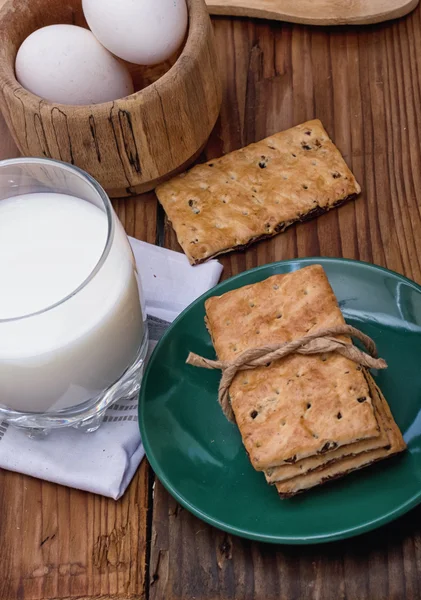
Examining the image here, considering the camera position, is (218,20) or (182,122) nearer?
(182,122)

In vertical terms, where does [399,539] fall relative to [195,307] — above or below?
below

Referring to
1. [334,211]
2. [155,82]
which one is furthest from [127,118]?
[334,211]

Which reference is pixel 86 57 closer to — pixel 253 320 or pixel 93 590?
pixel 253 320

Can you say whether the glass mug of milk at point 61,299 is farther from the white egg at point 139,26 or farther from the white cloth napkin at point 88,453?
the white egg at point 139,26

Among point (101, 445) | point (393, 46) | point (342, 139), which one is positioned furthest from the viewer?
point (393, 46)

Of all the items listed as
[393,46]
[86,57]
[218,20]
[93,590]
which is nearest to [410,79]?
[393,46]

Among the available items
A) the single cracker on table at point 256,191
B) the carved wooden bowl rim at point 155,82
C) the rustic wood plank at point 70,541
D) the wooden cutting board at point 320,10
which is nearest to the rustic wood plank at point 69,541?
the rustic wood plank at point 70,541

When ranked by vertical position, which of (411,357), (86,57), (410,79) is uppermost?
(86,57)
